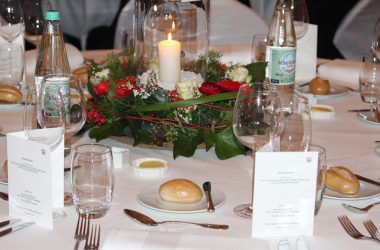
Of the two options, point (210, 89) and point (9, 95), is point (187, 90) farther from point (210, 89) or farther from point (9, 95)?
point (9, 95)

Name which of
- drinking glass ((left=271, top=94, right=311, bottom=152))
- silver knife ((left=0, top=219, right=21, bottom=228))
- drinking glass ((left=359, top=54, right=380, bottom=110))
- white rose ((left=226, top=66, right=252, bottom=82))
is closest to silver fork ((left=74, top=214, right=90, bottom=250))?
silver knife ((left=0, top=219, right=21, bottom=228))

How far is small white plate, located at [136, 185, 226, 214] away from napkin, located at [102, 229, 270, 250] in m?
0.11

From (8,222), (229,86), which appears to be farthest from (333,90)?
(8,222)

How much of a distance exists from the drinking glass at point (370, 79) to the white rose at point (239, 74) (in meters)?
0.46

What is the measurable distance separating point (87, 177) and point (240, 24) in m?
2.09

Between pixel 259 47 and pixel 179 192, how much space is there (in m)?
1.20

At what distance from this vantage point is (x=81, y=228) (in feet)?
4.18

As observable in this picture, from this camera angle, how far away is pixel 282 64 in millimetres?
2020

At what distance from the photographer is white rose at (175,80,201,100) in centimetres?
174

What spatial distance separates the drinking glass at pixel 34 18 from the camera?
245cm

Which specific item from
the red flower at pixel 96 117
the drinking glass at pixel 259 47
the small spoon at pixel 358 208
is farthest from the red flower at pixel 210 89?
the drinking glass at pixel 259 47

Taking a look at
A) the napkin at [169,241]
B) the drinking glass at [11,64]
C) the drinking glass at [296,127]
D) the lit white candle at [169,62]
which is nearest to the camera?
the napkin at [169,241]

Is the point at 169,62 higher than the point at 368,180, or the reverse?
the point at 169,62

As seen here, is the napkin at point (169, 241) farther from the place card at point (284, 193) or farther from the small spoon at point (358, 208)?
the small spoon at point (358, 208)
